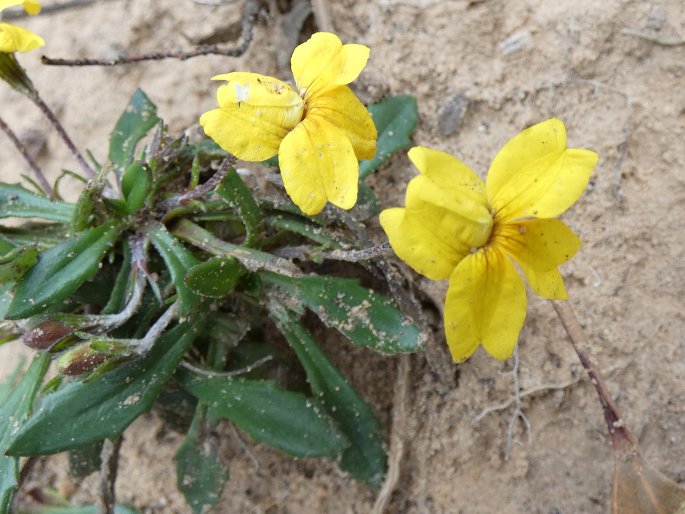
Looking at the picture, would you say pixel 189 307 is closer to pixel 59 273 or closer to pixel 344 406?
pixel 59 273

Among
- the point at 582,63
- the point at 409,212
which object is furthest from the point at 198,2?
the point at 409,212

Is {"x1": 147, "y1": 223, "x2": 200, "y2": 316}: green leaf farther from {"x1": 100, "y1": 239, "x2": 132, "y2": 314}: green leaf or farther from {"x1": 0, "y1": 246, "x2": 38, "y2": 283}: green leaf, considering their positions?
{"x1": 0, "y1": 246, "x2": 38, "y2": 283}: green leaf

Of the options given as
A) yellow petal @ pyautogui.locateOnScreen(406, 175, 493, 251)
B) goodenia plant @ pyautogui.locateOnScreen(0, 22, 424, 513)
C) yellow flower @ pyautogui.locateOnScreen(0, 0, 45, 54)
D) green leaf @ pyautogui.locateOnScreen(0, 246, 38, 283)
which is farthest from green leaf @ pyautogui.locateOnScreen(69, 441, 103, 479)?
yellow petal @ pyautogui.locateOnScreen(406, 175, 493, 251)

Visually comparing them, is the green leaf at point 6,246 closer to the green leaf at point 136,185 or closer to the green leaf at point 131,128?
the green leaf at point 136,185

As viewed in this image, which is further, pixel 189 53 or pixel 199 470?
pixel 189 53

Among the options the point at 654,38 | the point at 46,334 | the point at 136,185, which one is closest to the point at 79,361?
the point at 46,334
